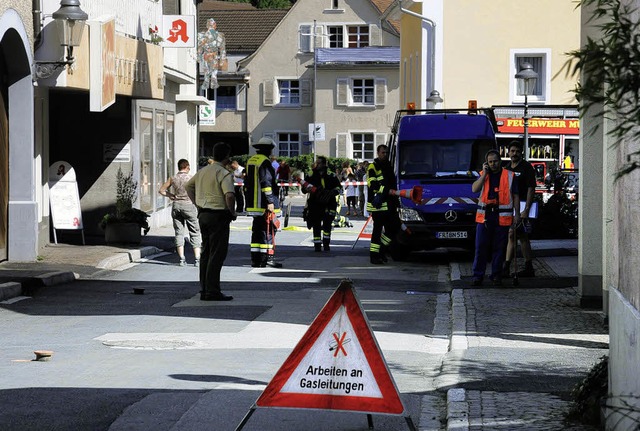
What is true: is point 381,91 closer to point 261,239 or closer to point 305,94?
point 305,94

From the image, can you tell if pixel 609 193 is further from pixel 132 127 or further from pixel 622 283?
pixel 132 127

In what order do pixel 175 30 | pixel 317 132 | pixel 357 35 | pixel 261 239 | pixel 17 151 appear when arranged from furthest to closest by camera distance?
pixel 357 35 < pixel 317 132 < pixel 175 30 < pixel 261 239 < pixel 17 151

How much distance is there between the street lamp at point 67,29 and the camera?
20.3 meters

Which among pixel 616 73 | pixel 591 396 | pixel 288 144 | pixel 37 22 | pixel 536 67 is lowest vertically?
pixel 591 396

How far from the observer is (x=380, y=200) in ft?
70.2

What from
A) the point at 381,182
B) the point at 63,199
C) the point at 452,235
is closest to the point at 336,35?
the point at 63,199

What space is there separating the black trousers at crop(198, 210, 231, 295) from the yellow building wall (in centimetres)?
2193

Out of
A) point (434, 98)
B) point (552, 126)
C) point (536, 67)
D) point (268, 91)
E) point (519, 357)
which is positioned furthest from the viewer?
point (268, 91)

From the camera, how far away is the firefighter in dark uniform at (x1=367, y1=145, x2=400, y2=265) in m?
21.4

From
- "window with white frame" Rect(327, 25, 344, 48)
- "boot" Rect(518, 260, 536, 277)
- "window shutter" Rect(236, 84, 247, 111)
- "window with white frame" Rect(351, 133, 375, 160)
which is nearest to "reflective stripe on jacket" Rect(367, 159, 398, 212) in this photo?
"boot" Rect(518, 260, 536, 277)

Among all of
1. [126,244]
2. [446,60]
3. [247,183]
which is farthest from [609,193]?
[446,60]

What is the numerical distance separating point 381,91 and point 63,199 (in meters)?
46.1

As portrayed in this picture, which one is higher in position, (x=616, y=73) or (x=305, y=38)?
(x=305, y=38)

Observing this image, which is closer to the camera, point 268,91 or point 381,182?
point 381,182
